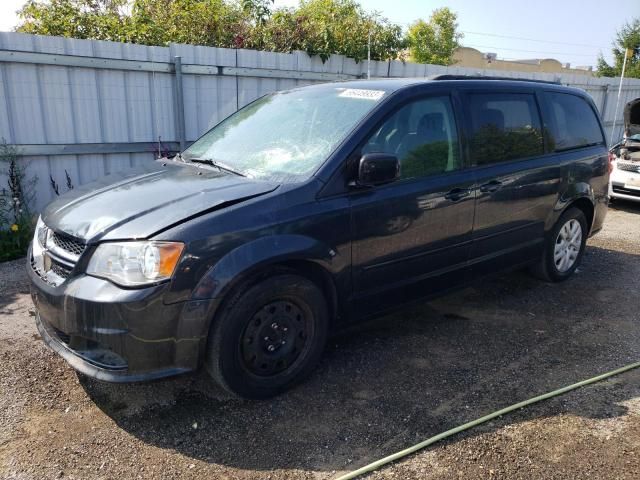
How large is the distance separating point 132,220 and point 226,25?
7.14m

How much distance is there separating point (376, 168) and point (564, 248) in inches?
117

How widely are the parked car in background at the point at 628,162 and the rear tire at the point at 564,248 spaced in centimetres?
408

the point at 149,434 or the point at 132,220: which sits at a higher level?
the point at 132,220

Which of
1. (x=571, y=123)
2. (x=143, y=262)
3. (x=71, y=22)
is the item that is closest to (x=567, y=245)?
(x=571, y=123)

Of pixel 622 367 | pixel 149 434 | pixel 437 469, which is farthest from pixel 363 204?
pixel 622 367

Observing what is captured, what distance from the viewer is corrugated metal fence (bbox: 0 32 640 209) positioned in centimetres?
597

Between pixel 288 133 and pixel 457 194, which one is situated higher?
pixel 288 133

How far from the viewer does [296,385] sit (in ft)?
11.1

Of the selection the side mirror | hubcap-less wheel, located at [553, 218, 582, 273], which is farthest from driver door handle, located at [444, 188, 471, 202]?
hubcap-less wheel, located at [553, 218, 582, 273]

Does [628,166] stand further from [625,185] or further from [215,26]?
[215,26]

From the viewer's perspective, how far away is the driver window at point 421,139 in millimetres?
3580

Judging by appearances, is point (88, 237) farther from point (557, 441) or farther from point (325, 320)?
point (557, 441)

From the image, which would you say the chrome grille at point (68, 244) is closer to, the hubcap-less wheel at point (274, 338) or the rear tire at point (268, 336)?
the rear tire at point (268, 336)

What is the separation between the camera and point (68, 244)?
3.01 m
